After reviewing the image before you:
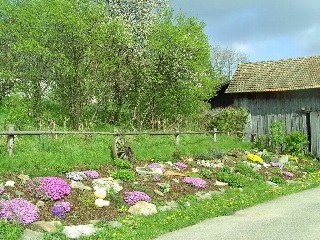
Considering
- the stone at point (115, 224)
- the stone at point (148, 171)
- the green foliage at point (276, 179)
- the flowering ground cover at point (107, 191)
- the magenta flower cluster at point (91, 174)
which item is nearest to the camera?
the stone at point (115, 224)

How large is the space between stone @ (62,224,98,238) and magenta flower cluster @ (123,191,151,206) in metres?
1.93

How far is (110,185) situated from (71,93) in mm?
9974

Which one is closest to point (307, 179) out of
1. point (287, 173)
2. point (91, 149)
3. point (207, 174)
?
point (287, 173)

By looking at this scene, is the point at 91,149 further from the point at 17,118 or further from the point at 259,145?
the point at 259,145

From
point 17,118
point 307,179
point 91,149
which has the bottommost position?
point 307,179

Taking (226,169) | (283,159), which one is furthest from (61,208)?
(283,159)

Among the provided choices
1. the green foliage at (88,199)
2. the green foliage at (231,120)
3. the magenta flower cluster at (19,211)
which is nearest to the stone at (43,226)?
the magenta flower cluster at (19,211)

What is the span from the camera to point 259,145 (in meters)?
21.3

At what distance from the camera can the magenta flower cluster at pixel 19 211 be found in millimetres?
7209

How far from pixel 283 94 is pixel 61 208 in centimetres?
1831

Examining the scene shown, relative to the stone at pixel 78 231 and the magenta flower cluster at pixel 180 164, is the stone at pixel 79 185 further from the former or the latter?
the magenta flower cluster at pixel 180 164

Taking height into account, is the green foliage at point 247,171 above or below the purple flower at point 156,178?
below

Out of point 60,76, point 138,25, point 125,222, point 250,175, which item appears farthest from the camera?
point 138,25

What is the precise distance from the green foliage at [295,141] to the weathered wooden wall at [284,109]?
112cm
